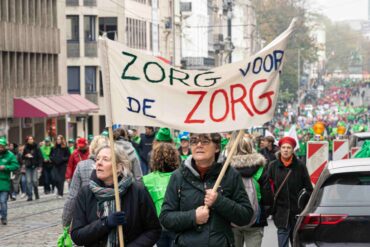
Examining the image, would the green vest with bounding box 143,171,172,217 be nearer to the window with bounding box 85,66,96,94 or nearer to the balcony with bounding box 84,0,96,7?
the balcony with bounding box 84,0,96,7

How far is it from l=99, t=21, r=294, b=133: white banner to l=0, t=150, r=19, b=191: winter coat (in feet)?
41.1

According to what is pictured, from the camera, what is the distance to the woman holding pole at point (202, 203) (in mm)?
8867

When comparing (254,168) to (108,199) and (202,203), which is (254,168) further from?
(108,199)

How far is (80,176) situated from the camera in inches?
467

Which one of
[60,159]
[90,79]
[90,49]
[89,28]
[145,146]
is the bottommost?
[60,159]

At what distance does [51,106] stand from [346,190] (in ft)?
162

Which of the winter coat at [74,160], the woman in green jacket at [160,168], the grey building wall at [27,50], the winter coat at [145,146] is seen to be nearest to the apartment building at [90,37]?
the grey building wall at [27,50]

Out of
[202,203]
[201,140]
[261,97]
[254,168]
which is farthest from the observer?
[254,168]

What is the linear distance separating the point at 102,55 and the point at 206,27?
9790 cm

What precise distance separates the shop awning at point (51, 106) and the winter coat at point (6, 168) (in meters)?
32.1

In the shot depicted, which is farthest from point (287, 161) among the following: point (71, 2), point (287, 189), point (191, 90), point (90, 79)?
point (90, 79)

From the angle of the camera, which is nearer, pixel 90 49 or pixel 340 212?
pixel 340 212

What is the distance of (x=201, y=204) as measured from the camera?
29.3 ft

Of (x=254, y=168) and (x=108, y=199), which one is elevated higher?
(x=108, y=199)
